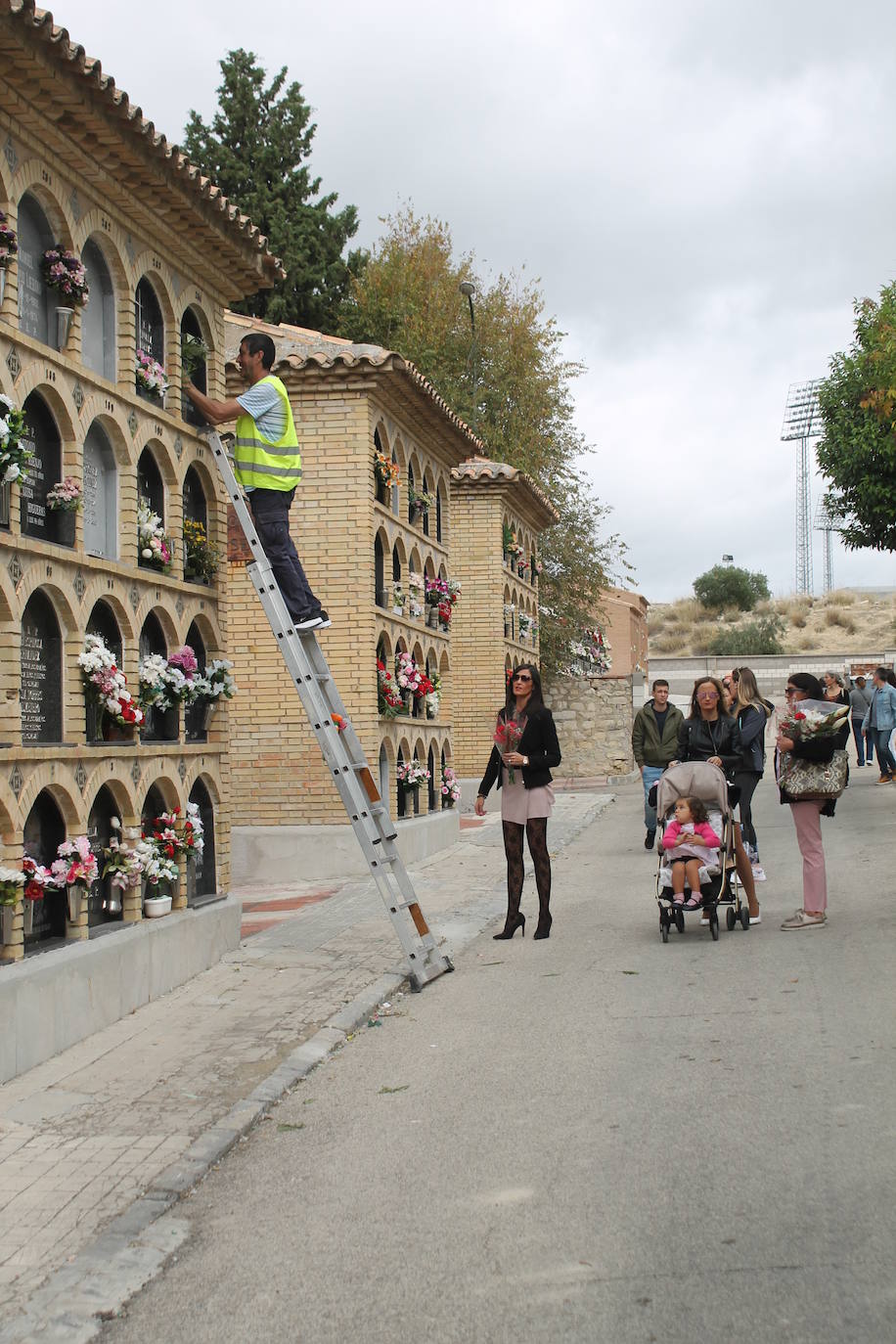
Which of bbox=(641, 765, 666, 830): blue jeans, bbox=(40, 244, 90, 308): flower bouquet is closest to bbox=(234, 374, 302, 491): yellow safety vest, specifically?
bbox=(40, 244, 90, 308): flower bouquet

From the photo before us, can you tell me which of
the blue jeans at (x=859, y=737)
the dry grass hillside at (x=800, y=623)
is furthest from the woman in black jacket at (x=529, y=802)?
the dry grass hillside at (x=800, y=623)

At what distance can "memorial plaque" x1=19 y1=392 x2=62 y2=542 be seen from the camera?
8.70 metres

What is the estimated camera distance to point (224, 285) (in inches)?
483

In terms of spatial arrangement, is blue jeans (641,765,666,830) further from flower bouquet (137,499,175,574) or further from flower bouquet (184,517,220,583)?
flower bouquet (137,499,175,574)

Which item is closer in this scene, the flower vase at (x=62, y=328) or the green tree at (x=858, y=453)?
the flower vase at (x=62, y=328)

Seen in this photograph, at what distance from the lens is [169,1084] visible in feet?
24.8

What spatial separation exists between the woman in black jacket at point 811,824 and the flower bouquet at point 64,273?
5859mm

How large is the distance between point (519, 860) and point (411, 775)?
714 centimetres

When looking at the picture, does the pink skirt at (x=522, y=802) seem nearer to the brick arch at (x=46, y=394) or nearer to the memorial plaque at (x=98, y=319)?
the memorial plaque at (x=98, y=319)

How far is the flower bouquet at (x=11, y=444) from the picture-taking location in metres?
7.79

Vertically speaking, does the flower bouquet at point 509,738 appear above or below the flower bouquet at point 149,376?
below

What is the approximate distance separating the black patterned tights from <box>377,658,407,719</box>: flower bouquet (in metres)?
5.82

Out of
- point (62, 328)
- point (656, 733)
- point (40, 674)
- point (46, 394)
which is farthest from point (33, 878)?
point (656, 733)

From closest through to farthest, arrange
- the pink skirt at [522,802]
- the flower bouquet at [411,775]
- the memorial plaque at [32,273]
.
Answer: the memorial plaque at [32,273]
the pink skirt at [522,802]
the flower bouquet at [411,775]
